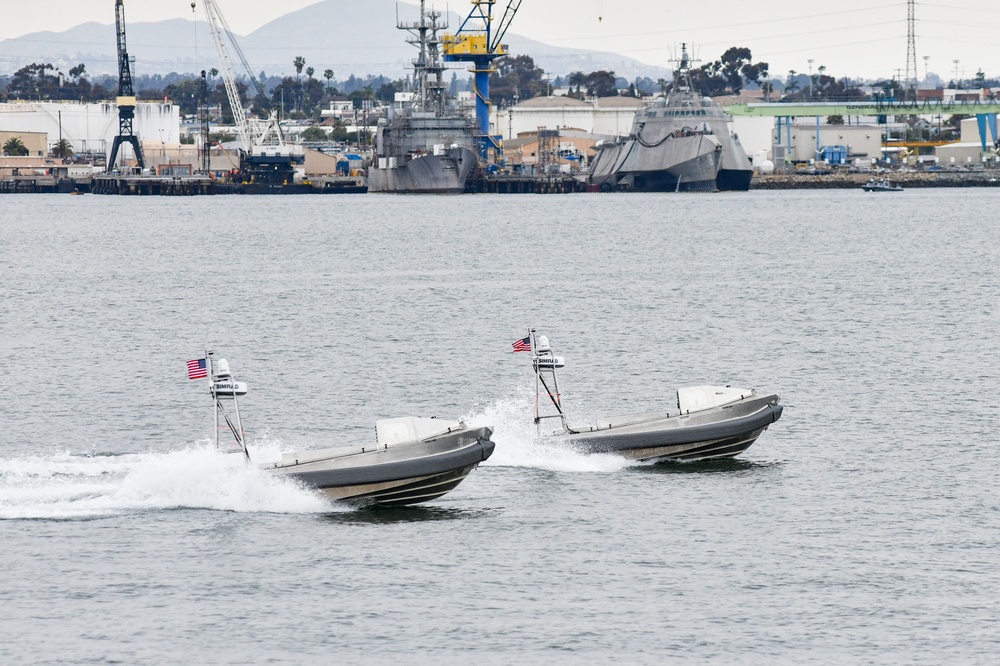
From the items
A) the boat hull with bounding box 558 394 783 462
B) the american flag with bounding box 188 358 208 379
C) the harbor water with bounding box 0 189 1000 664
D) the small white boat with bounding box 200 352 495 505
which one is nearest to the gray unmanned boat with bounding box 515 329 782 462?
the boat hull with bounding box 558 394 783 462

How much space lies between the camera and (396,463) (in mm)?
33969

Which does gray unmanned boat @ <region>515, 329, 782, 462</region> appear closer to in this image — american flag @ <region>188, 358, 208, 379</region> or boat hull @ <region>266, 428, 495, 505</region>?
boat hull @ <region>266, 428, 495, 505</region>

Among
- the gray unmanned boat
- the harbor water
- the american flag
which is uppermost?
the american flag

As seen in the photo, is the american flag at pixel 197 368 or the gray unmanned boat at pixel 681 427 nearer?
the american flag at pixel 197 368

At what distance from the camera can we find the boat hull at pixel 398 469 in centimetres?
3400

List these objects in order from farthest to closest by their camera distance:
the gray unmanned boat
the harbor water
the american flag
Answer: the gray unmanned boat < the american flag < the harbor water

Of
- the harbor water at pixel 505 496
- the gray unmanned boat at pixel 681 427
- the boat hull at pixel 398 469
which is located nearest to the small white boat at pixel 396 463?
the boat hull at pixel 398 469

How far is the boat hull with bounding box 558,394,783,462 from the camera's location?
39.4m

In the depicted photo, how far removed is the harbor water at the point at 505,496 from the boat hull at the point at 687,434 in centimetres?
39

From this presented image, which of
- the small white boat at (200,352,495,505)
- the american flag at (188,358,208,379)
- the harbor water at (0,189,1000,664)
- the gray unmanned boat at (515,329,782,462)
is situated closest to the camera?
the harbor water at (0,189,1000,664)

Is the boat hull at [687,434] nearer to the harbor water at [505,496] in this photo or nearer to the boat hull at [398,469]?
the harbor water at [505,496]

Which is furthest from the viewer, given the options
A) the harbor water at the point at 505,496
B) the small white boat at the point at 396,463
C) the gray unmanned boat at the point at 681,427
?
the gray unmanned boat at the point at 681,427

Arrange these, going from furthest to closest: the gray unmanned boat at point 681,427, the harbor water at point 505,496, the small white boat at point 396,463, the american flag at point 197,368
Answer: the gray unmanned boat at point 681,427
the small white boat at point 396,463
the american flag at point 197,368
the harbor water at point 505,496

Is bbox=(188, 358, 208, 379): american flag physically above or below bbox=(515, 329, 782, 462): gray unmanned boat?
above
